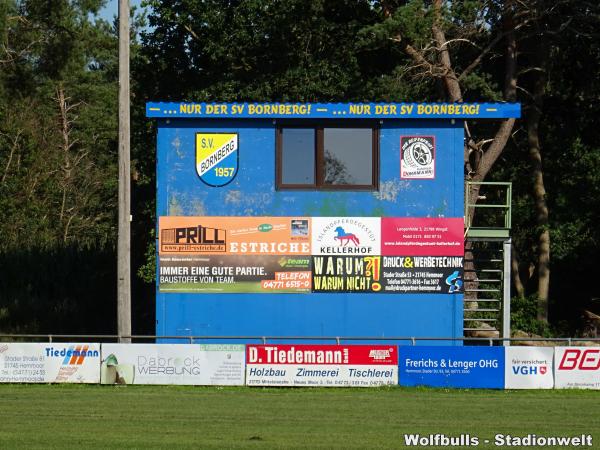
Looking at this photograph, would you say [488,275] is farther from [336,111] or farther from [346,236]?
[336,111]

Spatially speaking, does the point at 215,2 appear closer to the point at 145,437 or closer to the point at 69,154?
the point at 145,437

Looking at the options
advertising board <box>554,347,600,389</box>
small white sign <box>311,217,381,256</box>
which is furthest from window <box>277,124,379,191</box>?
advertising board <box>554,347,600,389</box>

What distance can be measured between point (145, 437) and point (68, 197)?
154ft

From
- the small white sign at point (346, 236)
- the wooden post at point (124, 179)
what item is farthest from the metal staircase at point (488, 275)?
the wooden post at point (124, 179)

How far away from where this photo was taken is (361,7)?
126ft

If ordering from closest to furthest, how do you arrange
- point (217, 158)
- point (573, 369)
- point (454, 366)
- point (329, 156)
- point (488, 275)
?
point (573, 369) → point (454, 366) → point (329, 156) → point (217, 158) → point (488, 275)

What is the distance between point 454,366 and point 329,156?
19.0 feet

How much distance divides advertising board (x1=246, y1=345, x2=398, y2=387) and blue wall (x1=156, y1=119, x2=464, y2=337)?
1.53 m

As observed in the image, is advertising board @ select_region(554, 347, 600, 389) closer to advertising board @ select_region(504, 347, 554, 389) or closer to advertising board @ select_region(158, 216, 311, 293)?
advertising board @ select_region(504, 347, 554, 389)

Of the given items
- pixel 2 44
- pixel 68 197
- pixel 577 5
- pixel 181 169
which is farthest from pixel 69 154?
pixel 181 169

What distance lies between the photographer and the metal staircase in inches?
1049

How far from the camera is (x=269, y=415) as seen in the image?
66.3 ft

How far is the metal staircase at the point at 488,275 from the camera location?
87.4 ft

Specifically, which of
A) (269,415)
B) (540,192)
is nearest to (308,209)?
(269,415)
